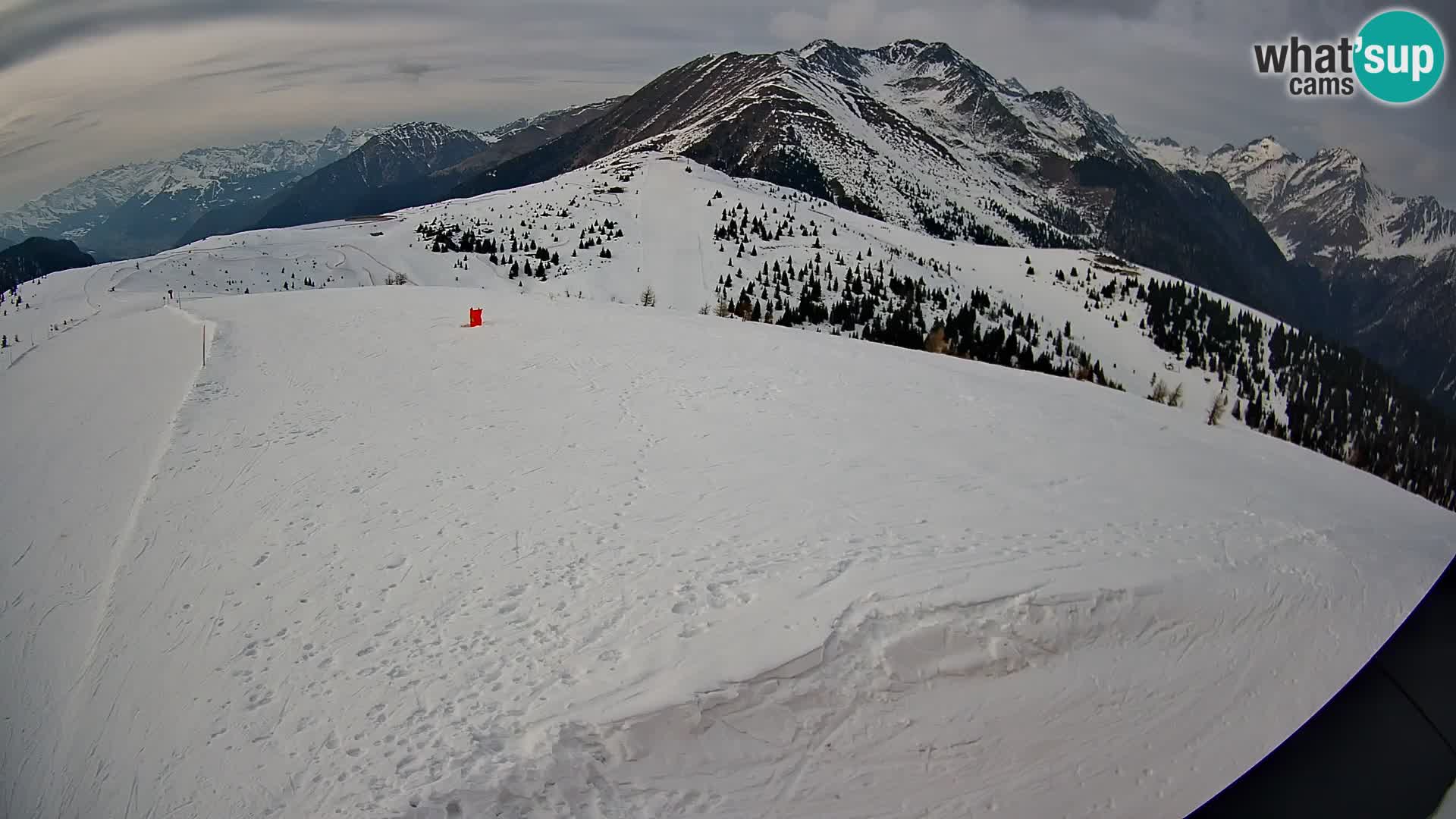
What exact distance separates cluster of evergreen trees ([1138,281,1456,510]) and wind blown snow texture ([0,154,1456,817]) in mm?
37450

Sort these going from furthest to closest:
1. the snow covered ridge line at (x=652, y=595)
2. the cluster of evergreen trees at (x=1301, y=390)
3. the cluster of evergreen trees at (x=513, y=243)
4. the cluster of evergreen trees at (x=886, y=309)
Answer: the cluster of evergreen trees at (x=1301, y=390), the cluster of evergreen trees at (x=513, y=243), the cluster of evergreen trees at (x=886, y=309), the snow covered ridge line at (x=652, y=595)

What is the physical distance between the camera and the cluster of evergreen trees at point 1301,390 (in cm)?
5134

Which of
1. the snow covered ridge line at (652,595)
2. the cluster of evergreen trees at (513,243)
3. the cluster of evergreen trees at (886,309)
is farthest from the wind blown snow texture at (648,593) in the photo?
the cluster of evergreen trees at (513,243)

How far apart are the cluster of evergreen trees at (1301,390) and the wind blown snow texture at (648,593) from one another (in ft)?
123

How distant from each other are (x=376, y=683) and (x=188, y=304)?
16.9 meters

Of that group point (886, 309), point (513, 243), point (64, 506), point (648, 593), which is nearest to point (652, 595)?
point (648, 593)

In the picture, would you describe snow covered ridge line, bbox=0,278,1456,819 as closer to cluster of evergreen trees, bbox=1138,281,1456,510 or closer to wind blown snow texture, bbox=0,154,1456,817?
wind blown snow texture, bbox=0,154,1456,817

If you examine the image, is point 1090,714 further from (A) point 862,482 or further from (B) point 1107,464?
(B) point 1107,464

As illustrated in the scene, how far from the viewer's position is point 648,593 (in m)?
5.89

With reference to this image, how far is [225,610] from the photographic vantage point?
5.75 meters

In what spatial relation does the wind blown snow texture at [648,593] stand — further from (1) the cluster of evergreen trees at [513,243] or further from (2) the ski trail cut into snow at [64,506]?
(1) the cluster of evergreen trees at [513,243]

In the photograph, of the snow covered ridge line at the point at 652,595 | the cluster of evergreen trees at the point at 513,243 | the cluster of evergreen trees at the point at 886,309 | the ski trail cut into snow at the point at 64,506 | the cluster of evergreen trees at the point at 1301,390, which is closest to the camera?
the snow covered ridge line at the point at 652,595

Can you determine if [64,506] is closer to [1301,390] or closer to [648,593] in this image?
[648,593]

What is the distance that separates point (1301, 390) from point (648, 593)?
80426 millimetres
